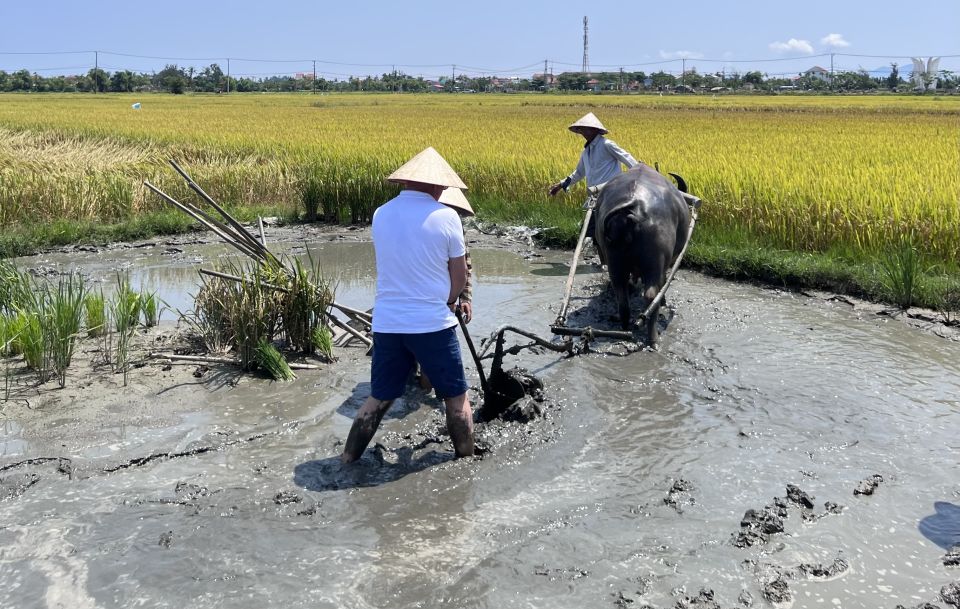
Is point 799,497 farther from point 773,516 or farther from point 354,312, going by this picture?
point 354,312

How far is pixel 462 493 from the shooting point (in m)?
3.92

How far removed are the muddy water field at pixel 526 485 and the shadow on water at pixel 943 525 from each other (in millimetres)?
10

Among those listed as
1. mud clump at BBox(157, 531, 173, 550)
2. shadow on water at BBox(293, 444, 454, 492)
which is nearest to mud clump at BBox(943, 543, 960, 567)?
shadow on water at BBox(293, 444, 454, 492)

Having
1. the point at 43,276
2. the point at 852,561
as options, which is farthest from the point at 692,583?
the point at 43,276

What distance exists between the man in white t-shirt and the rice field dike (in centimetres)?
485

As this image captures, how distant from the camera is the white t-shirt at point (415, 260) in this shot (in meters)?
3.77

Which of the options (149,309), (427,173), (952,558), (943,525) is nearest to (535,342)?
(427,173)

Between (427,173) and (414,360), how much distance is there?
0.97 metres

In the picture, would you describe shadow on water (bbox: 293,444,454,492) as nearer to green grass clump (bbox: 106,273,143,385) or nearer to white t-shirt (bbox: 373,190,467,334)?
white t-shirt (bbox: 373,190,467,334)

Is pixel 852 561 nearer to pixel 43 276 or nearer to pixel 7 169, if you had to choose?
pixel 43 276

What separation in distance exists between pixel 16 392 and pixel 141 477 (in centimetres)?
171

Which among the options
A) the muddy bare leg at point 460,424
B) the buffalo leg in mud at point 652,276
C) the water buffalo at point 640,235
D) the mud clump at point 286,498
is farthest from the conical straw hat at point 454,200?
the buffalo leg in mud at point 652,276

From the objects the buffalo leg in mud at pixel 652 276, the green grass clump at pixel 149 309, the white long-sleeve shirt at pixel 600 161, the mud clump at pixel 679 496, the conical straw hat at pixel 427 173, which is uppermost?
the white long-sleeve shirt at pixel 600 161

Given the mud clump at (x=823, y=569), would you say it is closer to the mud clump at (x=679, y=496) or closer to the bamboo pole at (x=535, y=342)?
the mud clump at (x=679, y=496)
